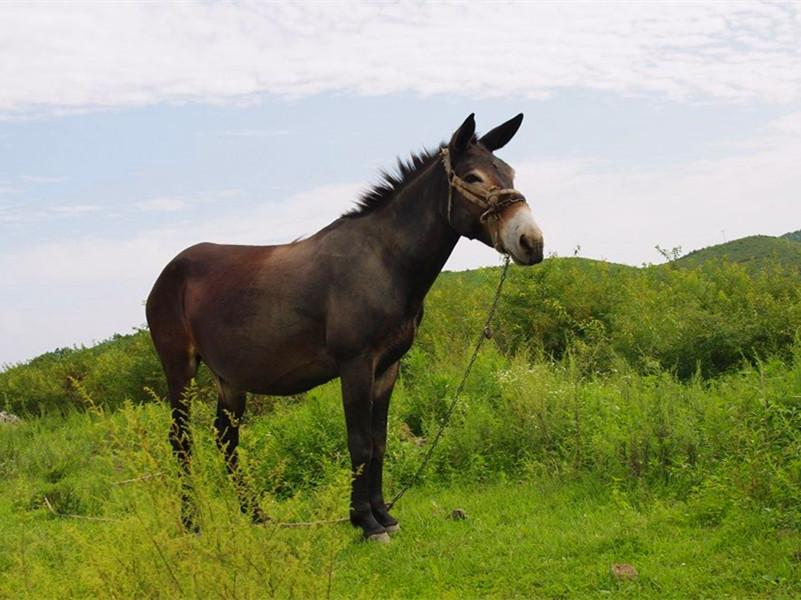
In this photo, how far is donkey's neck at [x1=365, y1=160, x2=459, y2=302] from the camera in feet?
18.0

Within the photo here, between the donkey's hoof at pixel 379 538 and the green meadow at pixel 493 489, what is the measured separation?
94 mm

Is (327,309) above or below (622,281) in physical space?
above

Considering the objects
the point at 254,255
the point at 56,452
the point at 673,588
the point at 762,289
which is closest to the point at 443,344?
the point at 762,289

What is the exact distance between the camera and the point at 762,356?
10000 mm

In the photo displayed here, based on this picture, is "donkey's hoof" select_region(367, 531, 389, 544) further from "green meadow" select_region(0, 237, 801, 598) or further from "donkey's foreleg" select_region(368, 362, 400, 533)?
"donkey's foreleg" select_region(368, 362, 400, 533)

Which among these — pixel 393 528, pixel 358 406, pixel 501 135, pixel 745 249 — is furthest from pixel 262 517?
pixel 745 249

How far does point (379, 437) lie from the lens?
579 cm

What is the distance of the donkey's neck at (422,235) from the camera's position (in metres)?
5.50

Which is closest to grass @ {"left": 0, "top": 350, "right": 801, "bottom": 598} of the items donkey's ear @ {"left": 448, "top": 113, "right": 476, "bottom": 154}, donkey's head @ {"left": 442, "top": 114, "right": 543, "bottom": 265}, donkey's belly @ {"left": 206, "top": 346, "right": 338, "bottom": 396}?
donkey's belly @ {"left": 206, "top": 346, "right": 338, "bottom": 396}

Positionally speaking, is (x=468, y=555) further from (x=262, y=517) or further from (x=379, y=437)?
(x=262, y=517)

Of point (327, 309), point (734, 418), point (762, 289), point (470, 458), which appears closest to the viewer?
point (327, 309)

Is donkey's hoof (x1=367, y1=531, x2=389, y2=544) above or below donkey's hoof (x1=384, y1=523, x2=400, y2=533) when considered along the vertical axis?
above

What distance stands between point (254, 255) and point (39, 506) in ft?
13.5

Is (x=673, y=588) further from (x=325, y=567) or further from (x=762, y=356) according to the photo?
(x=762, y=356)
